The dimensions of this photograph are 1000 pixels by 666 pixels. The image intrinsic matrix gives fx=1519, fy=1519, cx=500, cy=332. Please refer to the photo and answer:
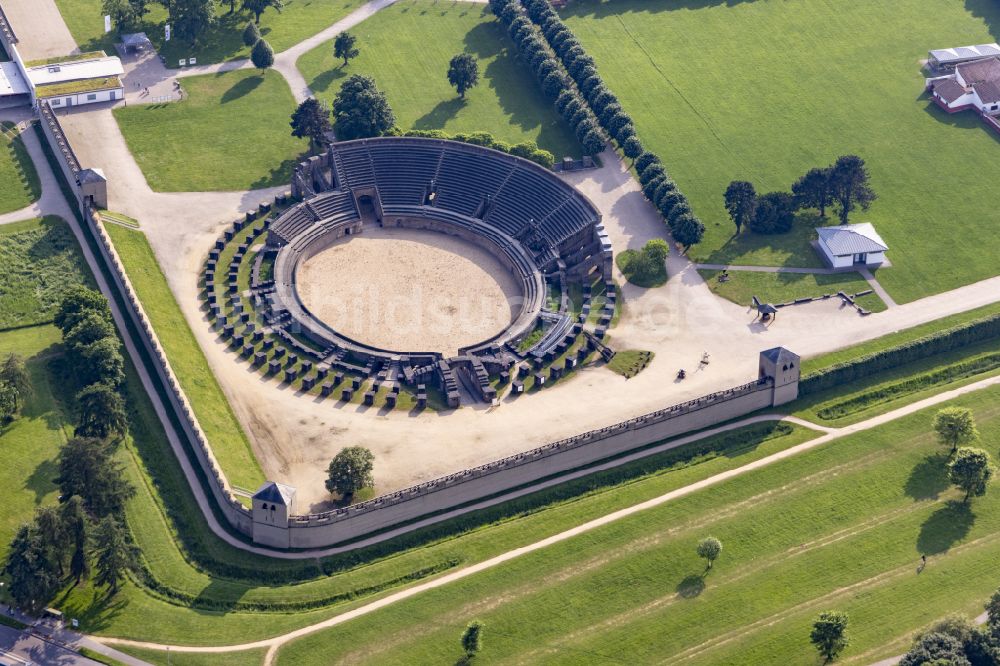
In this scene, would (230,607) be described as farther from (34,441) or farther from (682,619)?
(682,619)

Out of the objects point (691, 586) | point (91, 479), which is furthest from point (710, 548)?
point (91, 479)

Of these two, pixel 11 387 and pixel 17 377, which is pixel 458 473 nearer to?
pixel 17 377

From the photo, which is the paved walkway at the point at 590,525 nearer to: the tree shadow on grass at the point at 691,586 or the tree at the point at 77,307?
the tree shadow on grass at the point at 691,586

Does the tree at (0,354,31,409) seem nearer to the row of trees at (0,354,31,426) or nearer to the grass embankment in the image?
the row of trees at (0,354,31,426)

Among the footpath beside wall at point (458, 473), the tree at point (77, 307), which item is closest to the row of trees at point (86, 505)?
the tree at point (77, 307)

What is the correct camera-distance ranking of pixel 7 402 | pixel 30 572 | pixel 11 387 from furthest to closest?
pixel 11 387
pixel 7 402
pixel 30 572

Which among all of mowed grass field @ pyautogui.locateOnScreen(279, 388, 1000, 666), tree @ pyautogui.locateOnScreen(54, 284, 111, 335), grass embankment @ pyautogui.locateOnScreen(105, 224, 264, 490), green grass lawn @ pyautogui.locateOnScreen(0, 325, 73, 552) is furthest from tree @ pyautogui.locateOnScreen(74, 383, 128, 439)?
mowed grass field @ pyautogui.locateOnScreen(279, 388, 1000, 666)

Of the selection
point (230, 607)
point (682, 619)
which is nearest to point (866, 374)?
point (682, 619)
